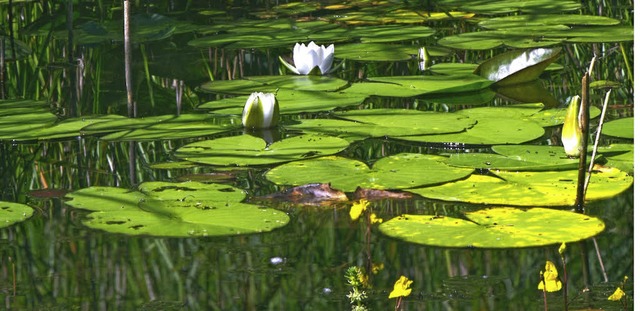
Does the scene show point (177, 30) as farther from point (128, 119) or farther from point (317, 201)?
point (317, 201)

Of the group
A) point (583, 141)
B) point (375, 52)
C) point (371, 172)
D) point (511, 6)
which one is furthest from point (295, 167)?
point (511, 6)

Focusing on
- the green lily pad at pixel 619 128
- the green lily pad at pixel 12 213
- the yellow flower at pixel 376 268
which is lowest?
the yellow flower at pixel 376 268

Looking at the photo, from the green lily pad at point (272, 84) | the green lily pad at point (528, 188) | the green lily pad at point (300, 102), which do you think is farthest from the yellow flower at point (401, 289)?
the green lily pad at point (272, 84)

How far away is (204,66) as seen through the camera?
4.26 metres

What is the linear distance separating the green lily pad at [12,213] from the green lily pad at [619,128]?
1529 mm

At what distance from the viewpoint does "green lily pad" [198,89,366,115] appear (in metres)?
3.32

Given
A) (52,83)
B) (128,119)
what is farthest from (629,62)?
(52,83)

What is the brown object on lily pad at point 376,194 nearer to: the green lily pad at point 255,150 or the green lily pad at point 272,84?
the green lily pad at point 255,150

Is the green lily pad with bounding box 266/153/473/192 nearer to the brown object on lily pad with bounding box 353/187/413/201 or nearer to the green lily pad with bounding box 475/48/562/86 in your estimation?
the brown object on lily pad with bounding box 353/187/413/201

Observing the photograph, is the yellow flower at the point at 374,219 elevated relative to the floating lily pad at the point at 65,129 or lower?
lower

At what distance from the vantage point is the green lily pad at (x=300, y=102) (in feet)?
10.9

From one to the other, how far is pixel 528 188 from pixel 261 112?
3.13ft

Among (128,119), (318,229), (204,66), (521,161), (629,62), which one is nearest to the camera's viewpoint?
(318,229)

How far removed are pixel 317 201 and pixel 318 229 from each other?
0.18 meters
